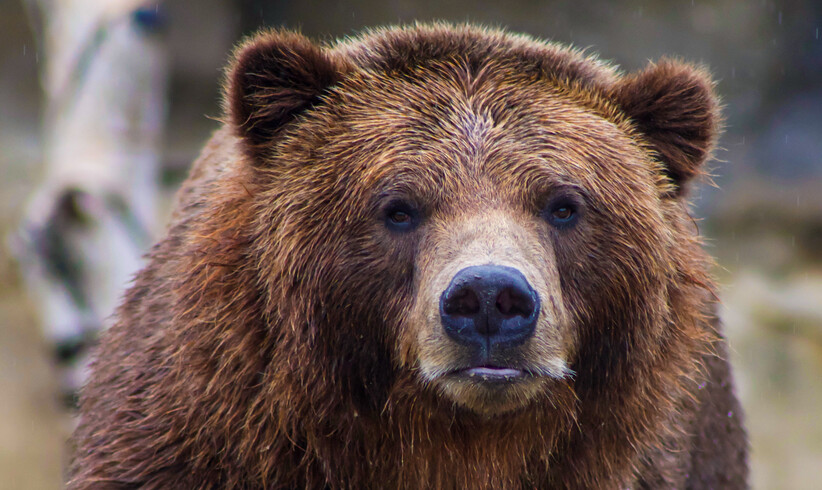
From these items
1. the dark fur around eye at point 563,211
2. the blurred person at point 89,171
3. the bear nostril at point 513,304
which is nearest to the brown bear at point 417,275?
the dark fur around eye at point 563,211

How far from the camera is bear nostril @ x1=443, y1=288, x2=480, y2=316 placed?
2871 millimetres

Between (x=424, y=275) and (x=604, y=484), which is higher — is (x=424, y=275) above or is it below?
above

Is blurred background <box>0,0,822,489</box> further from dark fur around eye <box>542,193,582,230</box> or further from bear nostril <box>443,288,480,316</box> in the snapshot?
bear nostril <box>443,288,480,316</box>

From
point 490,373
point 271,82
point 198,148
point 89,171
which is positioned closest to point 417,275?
point 490,373

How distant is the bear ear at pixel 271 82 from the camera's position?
3465 mm

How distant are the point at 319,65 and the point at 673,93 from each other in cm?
136

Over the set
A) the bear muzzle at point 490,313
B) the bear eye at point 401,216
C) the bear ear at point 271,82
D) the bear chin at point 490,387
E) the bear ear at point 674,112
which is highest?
the bear ear at point 674,112

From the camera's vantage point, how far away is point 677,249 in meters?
3.60

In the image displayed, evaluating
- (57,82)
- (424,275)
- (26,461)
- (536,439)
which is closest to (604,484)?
(536,439)

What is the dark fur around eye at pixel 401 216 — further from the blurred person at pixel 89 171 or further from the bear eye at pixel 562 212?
the blurred person at pixel 89 171

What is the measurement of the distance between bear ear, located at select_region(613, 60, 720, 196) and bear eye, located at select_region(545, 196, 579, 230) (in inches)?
22.6

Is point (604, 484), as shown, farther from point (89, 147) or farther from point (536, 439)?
point (89, 147)

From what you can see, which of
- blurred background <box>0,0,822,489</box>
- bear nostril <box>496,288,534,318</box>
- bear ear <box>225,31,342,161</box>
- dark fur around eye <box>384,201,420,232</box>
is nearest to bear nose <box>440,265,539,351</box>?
bear nostril <box>496,288,534,318</box>

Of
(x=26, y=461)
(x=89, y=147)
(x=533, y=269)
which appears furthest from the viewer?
(x=26, y=461)
